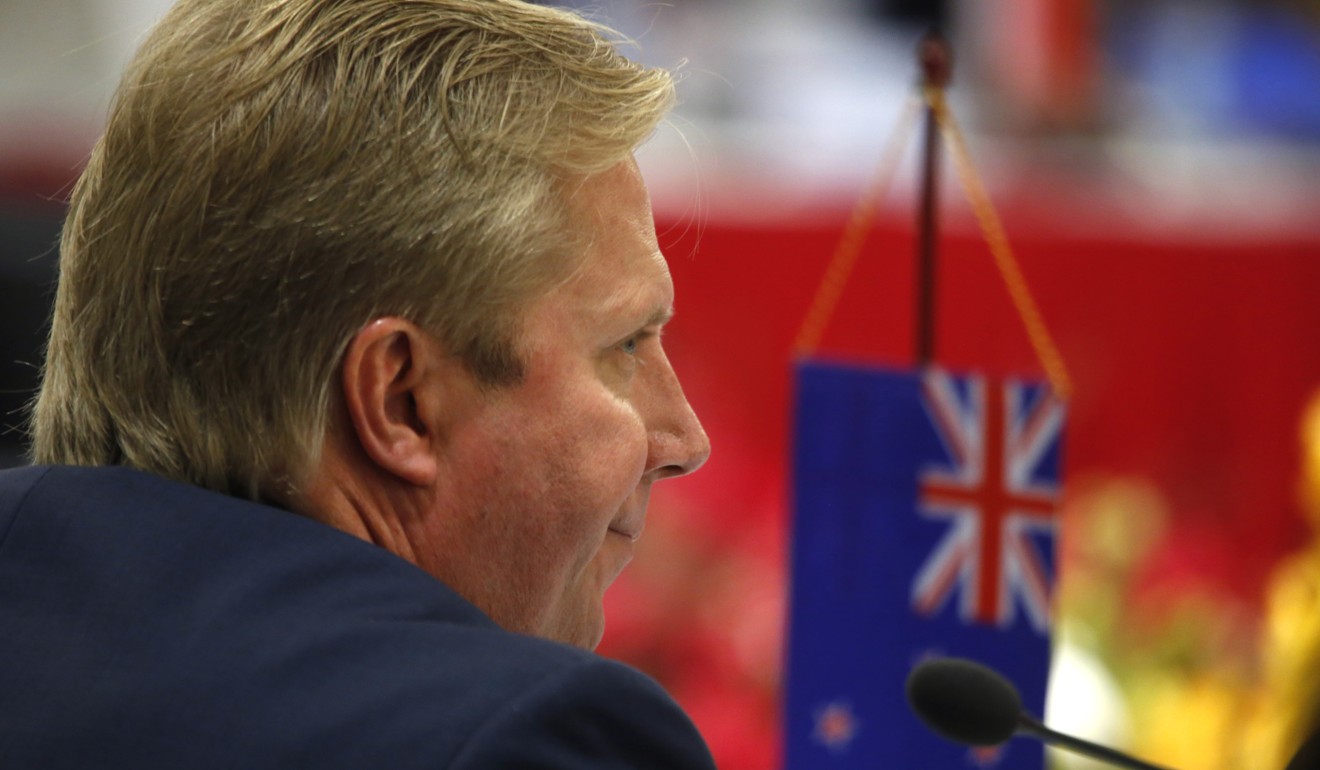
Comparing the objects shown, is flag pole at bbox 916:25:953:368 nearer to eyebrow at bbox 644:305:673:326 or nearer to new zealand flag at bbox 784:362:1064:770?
new zealand flag at bbox 784:362:1064:770

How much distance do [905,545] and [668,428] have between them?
829mm

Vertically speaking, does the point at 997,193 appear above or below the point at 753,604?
above

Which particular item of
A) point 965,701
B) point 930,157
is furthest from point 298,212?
point 930,157

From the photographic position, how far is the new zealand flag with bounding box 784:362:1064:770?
1795 millimetres

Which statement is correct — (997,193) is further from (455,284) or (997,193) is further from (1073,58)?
(455,284)

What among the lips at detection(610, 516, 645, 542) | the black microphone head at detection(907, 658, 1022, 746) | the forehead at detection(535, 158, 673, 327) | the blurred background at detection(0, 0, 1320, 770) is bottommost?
the blurred background at detection(0, 0, 1320, 770)

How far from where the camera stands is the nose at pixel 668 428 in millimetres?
1057

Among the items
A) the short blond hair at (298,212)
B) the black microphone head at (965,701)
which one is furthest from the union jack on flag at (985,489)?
the short blond hair at (298,212)

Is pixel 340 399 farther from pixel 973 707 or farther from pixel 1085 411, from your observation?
pixel 1085 411

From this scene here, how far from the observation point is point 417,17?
0.96 metres

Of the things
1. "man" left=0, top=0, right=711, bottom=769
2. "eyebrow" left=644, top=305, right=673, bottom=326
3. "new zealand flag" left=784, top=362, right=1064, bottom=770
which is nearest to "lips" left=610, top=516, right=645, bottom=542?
"man" left=0, top=0, right=711, bottom=769

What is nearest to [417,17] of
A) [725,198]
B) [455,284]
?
[455,284]

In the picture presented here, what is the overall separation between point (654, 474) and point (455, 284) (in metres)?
0.24

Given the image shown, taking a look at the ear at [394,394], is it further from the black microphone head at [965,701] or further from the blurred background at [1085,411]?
the blurred background at [1085,411]
